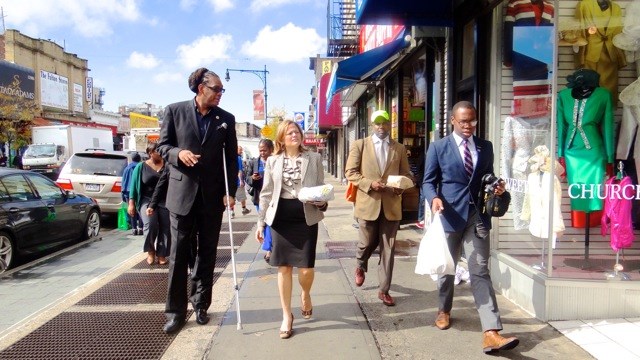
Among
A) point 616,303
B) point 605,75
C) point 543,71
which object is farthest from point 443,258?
point 605,75

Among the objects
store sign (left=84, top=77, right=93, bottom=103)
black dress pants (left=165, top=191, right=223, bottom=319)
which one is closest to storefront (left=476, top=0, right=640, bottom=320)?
black dress pants (left=165, top=191, right=223, bottom=319)

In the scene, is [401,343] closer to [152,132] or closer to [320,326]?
[320,326]

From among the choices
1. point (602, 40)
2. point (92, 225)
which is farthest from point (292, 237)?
point (92, 225)

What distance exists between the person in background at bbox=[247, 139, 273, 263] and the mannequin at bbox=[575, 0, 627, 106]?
3.93 metres

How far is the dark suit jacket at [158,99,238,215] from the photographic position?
13.4ft

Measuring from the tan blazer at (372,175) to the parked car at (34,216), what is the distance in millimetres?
4949

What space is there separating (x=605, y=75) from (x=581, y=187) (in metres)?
1.21

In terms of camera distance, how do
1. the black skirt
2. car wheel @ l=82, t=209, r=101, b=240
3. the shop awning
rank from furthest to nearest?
1. car wheel @ l=82, t=209, r=101, b=240
2. the shop awning
3. the black skirt

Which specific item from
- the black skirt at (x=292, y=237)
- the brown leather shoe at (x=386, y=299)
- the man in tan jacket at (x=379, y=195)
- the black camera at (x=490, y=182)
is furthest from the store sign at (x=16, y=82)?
the black camera at (x=490, y=182)

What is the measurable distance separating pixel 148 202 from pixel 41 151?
928 inches

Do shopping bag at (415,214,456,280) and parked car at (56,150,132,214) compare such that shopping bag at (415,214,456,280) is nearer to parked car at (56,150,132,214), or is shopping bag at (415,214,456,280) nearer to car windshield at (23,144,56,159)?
parked car at (56,150,132,214)

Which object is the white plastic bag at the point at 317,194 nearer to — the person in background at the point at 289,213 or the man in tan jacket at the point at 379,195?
the person in background at the point at 289,213

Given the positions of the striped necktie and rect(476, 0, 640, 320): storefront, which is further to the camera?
rect(476, 0, 640, 320): storefront

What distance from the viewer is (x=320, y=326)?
4.18 m
